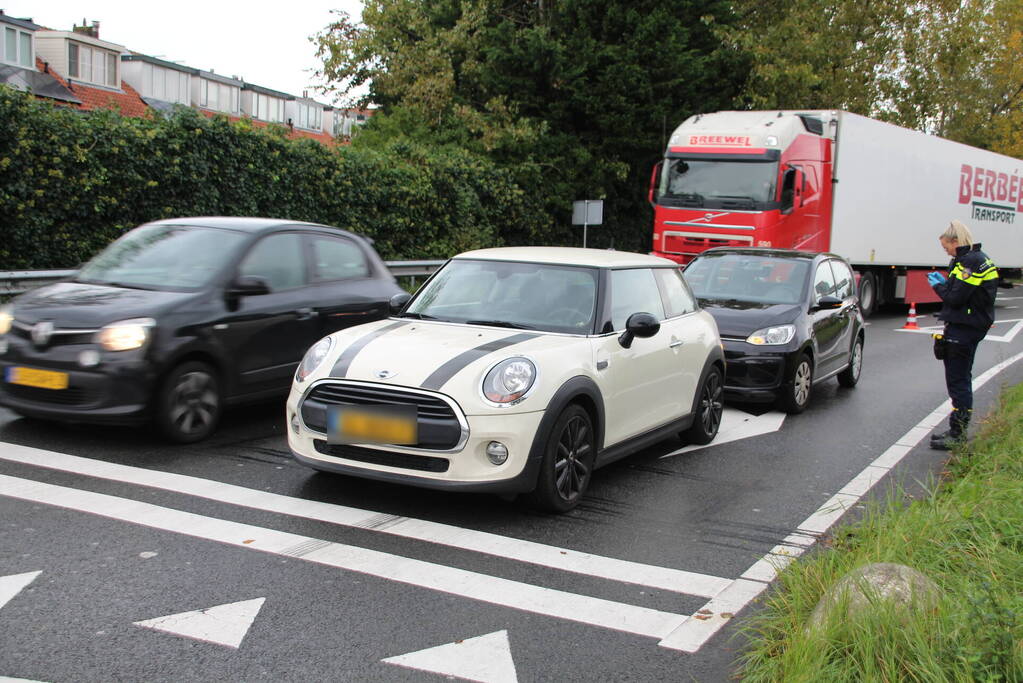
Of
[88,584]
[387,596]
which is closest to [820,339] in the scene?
[387,596]

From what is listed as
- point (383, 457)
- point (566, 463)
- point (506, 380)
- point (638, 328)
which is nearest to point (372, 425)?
point (383, 457)

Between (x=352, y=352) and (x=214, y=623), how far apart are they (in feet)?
7.22

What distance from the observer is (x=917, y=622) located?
11.5 ft

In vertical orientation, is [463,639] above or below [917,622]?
below

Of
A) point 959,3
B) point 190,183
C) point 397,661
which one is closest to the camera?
point 397,661

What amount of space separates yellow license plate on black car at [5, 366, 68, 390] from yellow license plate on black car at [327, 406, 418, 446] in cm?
222

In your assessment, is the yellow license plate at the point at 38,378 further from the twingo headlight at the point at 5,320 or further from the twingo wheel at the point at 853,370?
the twingo wheel at the point at 853,370

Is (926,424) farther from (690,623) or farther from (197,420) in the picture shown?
(197,420)

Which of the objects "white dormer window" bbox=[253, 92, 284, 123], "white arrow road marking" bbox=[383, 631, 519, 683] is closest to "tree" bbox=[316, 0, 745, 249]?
"white arrow road marking" bbox=[383, 631, 519, 683]

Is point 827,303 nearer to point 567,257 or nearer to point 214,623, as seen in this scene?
point 567,257

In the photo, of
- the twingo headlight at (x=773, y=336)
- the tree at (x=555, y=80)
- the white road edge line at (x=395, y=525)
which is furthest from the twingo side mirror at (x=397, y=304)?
the tree at (x=555, y=80)

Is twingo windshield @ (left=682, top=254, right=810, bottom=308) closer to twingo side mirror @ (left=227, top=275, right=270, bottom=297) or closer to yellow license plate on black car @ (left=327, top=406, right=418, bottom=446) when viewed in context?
twingo side mirror @ (left=227, top=275, right=270, bottom=297)

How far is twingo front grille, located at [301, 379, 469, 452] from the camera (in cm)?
553

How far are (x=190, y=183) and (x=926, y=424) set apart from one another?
1271 cm
